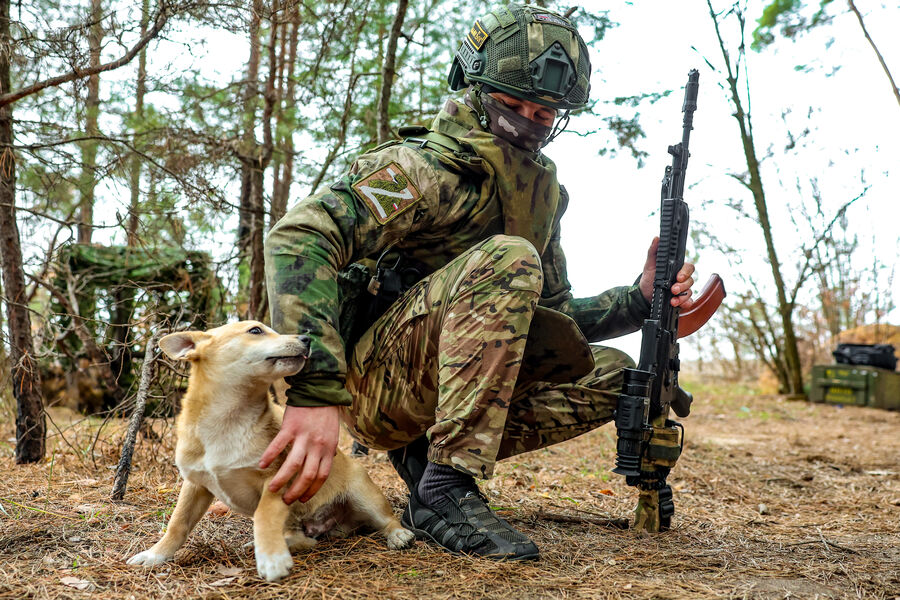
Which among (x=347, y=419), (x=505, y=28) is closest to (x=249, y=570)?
(x=347, y=419)

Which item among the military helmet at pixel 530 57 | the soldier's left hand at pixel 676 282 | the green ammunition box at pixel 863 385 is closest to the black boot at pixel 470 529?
the soldier's left hand at pixel 676 282

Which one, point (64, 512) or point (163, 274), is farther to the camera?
point (163, 274)

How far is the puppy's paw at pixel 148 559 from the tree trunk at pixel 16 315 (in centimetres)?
202

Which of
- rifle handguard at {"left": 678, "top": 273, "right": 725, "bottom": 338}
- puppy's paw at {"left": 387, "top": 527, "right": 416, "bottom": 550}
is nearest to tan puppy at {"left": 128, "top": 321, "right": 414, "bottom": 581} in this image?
puppy's paw at {"left": 387, "top": 527, "right": 416, "bottom": 550}

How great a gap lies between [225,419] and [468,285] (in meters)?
1.01

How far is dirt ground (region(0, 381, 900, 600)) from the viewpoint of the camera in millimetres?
2131

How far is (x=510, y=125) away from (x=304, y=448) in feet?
5.66

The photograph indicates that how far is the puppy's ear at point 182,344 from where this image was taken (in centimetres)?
243

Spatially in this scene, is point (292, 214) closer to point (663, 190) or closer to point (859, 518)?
point (663, 190)

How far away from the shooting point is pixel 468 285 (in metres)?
2.56

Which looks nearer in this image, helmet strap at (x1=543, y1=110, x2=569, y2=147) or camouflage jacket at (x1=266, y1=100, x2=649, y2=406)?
camouflage jacket at (x1=266, y1=100, x2=649, y2=406)

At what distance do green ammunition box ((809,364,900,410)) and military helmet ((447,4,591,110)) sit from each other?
38.9ft

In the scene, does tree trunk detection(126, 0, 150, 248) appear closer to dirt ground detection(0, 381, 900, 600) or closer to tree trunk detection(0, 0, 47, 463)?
tree trunk detection(0, 0, 47, 463)

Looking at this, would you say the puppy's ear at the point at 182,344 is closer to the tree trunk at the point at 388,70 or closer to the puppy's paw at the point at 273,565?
the puppy's paw at the point at 273,565
